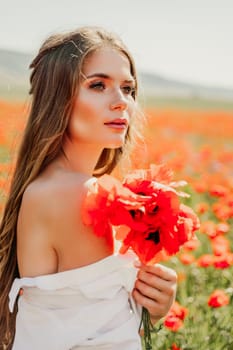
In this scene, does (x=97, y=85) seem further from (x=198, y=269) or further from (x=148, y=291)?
(x=198, y=269)

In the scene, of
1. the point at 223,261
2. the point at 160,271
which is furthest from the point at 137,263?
the point at 223,261

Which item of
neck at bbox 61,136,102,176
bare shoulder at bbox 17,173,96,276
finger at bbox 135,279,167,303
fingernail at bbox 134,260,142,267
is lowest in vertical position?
finger at bbox 135,279,167,303

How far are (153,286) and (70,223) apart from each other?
33 cm

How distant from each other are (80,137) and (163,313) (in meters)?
0.62

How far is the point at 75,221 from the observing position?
2.70 metres

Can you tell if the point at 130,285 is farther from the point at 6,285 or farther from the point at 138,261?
the point at 6,285

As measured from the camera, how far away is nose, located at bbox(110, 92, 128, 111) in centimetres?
284

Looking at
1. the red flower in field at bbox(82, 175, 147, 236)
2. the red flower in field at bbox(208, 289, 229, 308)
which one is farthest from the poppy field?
the red flower in field at bbox(82, 175, 147, 236)

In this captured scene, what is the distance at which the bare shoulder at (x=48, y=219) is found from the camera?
8.85ft

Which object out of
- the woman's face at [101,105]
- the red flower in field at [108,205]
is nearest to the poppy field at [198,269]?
the woman's face at [101,105]

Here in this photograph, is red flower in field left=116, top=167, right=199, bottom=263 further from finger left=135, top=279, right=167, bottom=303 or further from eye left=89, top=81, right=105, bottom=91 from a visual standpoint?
eye left=89, top=81, right=105, bottom=91

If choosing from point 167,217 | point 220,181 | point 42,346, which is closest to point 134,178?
point 167,217

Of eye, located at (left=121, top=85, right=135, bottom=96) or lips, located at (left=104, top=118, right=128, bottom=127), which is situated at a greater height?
eye, located at (left=121, top=85, right=135, bottom=96)

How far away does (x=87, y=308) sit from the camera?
2.70 metres
